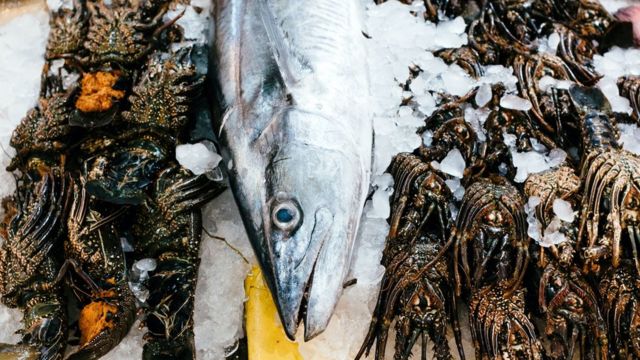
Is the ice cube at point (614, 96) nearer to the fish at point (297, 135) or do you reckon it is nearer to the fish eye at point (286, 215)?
the fish at point (297, 135)

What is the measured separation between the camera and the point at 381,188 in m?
3.01

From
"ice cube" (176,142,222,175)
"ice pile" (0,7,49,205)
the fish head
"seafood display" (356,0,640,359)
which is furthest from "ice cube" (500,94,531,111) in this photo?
"ice pile" (0,7,49,205)

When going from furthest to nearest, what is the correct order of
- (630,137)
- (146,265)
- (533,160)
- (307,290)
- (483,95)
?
1. (483,95)
2. (630,137)
3. (533,160)
4. (146,265)
5. (307,290)

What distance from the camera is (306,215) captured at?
2.58 metres

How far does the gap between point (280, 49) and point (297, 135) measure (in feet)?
1.89

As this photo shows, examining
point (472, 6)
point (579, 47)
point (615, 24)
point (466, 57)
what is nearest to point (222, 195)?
point (466, 57)

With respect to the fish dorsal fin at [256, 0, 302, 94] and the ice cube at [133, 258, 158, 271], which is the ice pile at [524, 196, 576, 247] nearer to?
the fish dorsal fin at [256, 0, 302, 94]

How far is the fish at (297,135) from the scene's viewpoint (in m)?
2.52

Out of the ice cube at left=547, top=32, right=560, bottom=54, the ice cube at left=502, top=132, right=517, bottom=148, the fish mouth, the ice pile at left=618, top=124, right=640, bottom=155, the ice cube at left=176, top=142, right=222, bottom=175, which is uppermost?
the ice cube at left=547, top=32, right=560, bottom=54

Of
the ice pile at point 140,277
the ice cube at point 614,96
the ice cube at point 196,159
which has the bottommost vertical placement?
the ice pile at point 140,277

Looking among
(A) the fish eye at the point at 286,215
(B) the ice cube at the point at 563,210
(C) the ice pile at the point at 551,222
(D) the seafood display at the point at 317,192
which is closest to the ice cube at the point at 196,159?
(D) the seafood display at the point at 317,192

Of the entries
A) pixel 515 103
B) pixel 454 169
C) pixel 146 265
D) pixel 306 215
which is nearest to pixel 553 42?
pixel 515 103

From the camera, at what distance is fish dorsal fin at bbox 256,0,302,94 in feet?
9.66

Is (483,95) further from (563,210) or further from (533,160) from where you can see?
(563,210)
